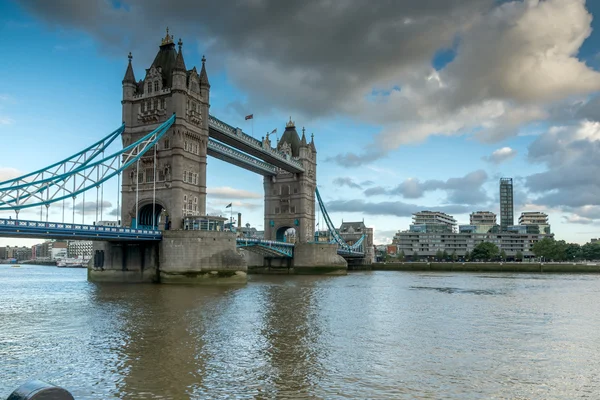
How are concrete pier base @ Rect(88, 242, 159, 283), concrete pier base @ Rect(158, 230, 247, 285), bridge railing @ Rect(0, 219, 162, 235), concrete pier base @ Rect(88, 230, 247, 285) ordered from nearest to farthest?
bridge railing @ Rect(0, 219, 162, 235)
concrete pier base @ Rect(158, 230, 247, 285)
concrete pier base @ Rect(88, 230, 247, 285)
concrete pier base @ Rect(88, 242, 159, 283)

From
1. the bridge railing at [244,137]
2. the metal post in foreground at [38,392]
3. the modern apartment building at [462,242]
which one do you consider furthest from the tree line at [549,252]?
the metal post in foreground at [38,392]

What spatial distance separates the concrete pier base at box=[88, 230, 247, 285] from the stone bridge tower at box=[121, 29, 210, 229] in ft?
12.4

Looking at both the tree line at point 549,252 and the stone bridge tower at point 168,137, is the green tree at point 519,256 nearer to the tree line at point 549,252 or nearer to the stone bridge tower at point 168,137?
the tree line at point 549,252

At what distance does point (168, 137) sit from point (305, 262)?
33192 millimetres

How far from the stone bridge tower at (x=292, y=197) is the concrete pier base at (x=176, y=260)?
3587 centimetres

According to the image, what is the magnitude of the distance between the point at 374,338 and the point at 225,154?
4512 centimetres

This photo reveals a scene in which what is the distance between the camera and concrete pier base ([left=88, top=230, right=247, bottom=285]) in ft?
143

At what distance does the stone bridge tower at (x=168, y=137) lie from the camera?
48.7 meters

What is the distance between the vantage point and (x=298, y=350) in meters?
16.5

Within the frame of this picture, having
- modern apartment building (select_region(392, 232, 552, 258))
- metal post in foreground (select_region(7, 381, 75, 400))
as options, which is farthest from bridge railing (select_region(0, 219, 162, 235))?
modern apartment building (select_region(392, 232, 552, 258))

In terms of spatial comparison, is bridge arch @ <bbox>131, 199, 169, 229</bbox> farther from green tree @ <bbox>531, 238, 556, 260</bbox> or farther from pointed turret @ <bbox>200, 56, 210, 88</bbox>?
green tree @ <bbox>531, 238, 556, 260</bbox>

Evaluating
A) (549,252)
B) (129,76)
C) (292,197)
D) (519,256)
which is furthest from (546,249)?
(129,76)

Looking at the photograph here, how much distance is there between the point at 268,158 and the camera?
2872 inches

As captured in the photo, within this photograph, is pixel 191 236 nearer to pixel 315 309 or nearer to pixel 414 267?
pixel 315 309
